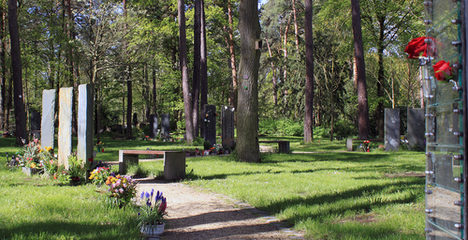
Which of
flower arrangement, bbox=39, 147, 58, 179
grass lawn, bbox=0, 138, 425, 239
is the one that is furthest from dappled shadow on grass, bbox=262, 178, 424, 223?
flower arrangement, bbox=39, 147, 58, 179

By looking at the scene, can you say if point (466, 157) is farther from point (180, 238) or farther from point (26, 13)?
point (26, 13)

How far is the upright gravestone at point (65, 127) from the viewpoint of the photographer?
27.6ft

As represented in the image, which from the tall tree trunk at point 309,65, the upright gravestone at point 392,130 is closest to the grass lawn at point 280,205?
the upright gravestone at point 392,130

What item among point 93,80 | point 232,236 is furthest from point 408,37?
point 232,236

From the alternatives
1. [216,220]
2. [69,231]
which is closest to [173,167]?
[216,220]

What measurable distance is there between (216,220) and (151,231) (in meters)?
1.04

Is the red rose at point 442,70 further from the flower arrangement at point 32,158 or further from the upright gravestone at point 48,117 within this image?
the upright gravestone at point 48,117

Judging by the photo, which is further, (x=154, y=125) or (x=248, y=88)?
(x=154, y=125)

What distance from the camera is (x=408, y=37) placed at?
25516 mm

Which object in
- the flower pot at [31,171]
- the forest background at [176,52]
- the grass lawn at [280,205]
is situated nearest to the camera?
the grass lawn at [280,205]

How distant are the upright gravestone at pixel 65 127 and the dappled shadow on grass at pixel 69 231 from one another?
396 cm

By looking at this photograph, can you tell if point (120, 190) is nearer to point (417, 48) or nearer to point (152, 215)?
point (152, 215)

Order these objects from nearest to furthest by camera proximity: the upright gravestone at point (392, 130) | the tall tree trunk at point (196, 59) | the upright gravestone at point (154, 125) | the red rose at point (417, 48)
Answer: the red rose at point (417, 48)
the upright gravestone at point (392, 130)
the tall tree trunk at point (196, 59)
the upright gravestone at point (154, 125)

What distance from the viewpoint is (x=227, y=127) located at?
57.7 ft
